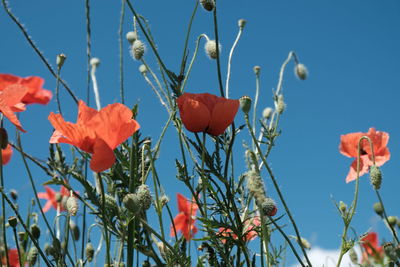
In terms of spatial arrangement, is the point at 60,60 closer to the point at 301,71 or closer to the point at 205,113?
the point at 205,113

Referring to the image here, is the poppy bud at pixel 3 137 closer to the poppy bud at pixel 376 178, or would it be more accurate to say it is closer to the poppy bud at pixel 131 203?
the poppy bud at pixel 131 203

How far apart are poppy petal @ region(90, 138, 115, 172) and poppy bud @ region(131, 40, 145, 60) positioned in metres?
0.86

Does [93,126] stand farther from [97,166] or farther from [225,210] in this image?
[225,210]

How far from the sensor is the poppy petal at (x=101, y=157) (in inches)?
56.9

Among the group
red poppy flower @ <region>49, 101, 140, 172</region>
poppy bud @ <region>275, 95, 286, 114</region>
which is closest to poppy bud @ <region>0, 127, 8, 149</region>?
red poppy flower @ <region>49, 101, 140, 172</region>

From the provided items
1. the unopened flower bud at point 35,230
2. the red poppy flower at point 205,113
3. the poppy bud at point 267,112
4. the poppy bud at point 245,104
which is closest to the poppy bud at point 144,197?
the red poppy flower at point 205,113

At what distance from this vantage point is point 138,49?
2268 mm

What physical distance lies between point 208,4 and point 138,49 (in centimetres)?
50

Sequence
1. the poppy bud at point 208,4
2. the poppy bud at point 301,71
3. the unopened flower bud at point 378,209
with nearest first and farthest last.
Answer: the poppy bud at point 208,4 → the unopened flower bud at point 378,209 → the poppy bud at point 301,71

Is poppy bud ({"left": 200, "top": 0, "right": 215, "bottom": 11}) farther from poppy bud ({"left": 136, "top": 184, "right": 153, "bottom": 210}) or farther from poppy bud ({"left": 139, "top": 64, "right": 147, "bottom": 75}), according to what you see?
poppy bud ({"left": 139, "top": 64, "right": 147, "bottom": 75})

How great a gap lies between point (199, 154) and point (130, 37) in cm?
114

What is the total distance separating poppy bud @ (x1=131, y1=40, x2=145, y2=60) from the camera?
2266 millimetres

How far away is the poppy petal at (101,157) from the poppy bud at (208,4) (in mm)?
633

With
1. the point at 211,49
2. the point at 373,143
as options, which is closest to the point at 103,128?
the point at 211,49
